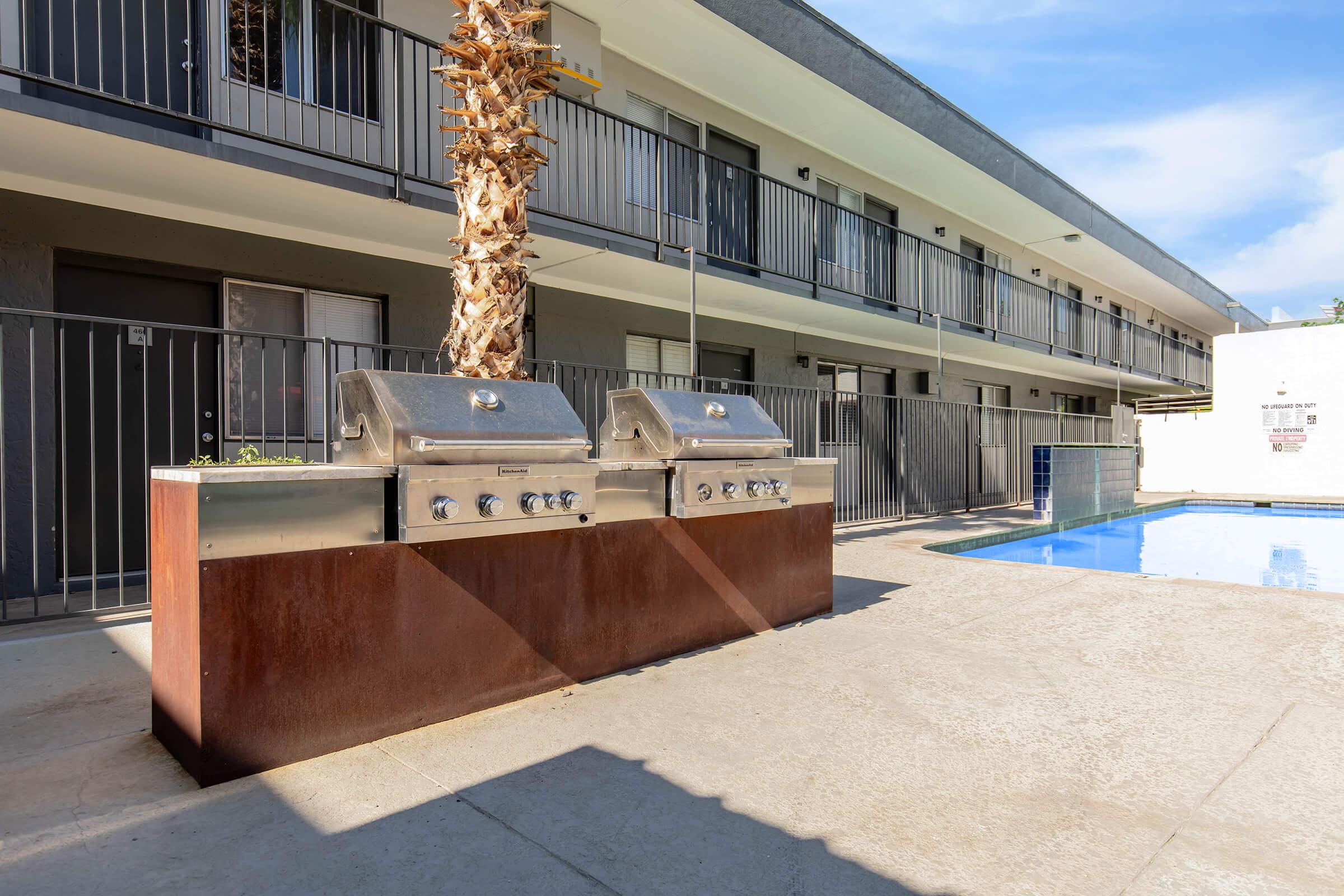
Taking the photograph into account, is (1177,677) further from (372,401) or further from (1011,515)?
(1011,515)

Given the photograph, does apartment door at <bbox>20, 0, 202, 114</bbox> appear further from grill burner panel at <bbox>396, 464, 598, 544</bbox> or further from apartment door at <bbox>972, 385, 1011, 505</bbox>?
apartment door at <bbox>972, 385, 1011, 505</bbox>

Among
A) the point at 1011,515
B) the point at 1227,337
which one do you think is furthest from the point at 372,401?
the point at 1227,337

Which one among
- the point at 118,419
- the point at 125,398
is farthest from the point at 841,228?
the point at 118,419

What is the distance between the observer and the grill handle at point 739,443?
4.37 metres

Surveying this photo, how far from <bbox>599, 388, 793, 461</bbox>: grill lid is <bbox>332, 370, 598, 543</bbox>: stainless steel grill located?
777mm

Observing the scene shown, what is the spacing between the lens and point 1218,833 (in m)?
2.36

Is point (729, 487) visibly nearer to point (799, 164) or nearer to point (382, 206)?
point (382, 206)

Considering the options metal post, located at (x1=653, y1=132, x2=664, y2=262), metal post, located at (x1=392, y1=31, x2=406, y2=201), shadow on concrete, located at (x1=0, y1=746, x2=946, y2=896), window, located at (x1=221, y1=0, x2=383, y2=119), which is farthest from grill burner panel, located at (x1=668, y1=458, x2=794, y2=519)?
window, located at (x1=221, y1=0, x2=383, y2=119)

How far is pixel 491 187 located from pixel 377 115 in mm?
3926

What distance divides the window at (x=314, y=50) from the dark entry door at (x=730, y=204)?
4606mm

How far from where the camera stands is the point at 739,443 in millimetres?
4609

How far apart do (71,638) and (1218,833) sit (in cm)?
560

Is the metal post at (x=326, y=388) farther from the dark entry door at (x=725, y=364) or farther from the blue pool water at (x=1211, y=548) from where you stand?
the blue pool water at (x=1211, y=548)

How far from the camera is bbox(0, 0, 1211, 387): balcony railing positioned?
227 inches
